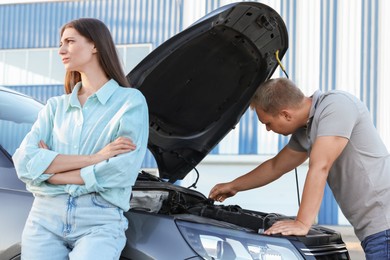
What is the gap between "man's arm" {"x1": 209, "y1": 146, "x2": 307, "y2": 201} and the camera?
10.8 ft

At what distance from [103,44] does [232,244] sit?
0.98 metres

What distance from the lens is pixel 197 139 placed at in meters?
3.61

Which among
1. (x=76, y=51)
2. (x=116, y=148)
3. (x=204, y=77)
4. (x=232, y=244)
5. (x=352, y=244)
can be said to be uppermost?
(x=76, y=51)

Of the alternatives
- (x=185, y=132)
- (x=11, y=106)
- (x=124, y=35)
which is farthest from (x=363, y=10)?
(x=11, y=106)

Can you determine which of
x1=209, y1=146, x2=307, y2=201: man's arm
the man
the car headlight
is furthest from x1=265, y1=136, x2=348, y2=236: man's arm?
x1=209, y1=146, x2=307, y2=201: man's arm

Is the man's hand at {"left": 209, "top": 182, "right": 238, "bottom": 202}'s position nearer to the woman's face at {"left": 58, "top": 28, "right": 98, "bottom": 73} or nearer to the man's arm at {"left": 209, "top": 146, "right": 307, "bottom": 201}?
the man's arm at {"left": 209, "top": 146, "right": 307, "bottom": 201}

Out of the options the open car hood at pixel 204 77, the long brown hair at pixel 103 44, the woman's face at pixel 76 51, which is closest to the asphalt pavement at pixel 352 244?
the open car hood at pixel 204 77

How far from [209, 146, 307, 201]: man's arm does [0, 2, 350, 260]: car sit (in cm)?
21

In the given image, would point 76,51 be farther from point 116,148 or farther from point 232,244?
point 232,244

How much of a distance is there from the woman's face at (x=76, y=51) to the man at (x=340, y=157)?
3.21 feet

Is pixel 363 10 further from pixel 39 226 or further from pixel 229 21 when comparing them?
pixel 39 226

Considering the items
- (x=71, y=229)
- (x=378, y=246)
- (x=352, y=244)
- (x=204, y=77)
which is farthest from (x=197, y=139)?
(x=352, y=244)

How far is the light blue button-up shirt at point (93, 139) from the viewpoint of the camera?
6.68ft

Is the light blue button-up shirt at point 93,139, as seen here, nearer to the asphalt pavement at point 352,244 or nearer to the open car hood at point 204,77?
the open car hood at point 204,77
